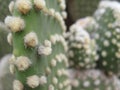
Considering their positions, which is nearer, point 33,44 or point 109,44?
point 33,44

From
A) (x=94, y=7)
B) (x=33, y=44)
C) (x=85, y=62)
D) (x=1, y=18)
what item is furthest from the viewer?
(x=94, y=7)

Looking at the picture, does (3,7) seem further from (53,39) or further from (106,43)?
(106,43)

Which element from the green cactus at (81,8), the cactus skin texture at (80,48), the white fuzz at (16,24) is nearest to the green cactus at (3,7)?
the white fuzz at (16,24)

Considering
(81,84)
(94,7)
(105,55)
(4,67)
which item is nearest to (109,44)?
(105,55)

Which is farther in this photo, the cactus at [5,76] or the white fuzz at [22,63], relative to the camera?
the cactus at [5,76]

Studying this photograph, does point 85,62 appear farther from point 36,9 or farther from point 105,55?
point 36,9

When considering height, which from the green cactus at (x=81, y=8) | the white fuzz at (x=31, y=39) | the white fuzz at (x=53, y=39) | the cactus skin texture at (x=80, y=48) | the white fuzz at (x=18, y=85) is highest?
the green cactus at (x=81, y=8)

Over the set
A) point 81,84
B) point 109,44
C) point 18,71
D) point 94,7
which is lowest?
point 18,71

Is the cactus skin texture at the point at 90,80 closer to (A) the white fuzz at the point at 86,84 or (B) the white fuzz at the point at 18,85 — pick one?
(A) the white fuzz at the point at 86,84

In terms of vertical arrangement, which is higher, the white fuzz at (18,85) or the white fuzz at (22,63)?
the white fuzz at (22,63)
